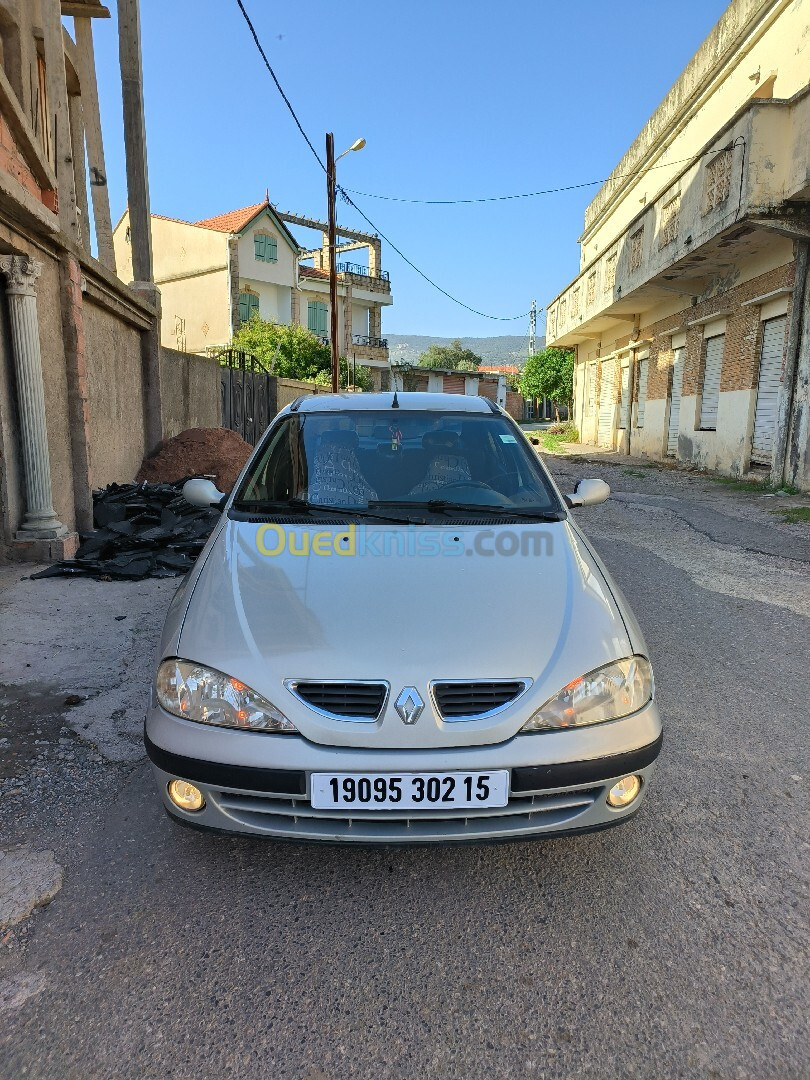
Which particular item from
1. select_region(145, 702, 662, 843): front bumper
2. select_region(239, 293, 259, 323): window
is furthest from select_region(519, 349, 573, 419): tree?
select_region(145, 702, 662, 843): front bumper

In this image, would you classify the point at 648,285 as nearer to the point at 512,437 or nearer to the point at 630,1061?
the point at 512,437

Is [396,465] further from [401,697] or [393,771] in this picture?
[393,771]

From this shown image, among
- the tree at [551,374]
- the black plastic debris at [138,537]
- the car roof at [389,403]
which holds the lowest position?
the black plastic debris at [138,537]

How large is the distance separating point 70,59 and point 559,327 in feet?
65.9

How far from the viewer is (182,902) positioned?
2051mm

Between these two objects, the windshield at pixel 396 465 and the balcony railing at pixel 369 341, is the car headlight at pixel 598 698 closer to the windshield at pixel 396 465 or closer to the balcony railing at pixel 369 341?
the windshield at pixel 396 465

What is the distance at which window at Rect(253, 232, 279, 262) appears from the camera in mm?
35969

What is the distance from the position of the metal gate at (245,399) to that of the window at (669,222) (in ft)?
30.4

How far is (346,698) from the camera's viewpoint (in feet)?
6.30

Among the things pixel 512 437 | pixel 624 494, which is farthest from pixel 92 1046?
pixel 624 494

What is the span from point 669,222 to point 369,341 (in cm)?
3569

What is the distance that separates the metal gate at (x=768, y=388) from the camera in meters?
11.5

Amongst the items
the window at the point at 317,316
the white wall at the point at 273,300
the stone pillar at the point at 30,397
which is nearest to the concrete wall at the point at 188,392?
the stone pillar at the point at 30,397

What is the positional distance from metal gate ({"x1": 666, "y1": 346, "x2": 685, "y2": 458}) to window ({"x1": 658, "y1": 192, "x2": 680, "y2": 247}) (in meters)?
3.00
